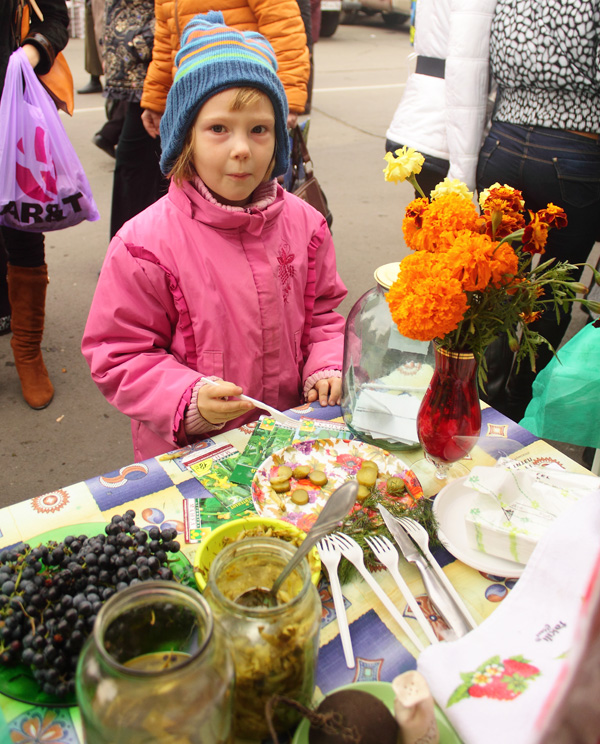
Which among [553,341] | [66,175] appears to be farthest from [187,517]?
[553,341]

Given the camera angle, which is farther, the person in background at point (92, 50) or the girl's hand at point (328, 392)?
the person in background at point (92, 50)

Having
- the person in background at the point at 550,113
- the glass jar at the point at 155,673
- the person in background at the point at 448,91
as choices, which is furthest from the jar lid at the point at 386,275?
the person in background at the point at 448,91

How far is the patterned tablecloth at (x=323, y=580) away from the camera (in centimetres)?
76

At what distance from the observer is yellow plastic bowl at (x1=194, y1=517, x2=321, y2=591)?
0.89 metres

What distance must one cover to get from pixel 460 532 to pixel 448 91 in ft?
6.54

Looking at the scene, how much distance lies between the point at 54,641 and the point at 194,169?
111 centimetres

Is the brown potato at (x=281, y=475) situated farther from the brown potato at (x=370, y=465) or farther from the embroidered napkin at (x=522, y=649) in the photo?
the embroidered napkin at (x=522, y=649)

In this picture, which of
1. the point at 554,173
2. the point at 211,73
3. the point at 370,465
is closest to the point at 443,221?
the point at 370,465

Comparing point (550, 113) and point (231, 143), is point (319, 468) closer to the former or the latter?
point (231, 143)

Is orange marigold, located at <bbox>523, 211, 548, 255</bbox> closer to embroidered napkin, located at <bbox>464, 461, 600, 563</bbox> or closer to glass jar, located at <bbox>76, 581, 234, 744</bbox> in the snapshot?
embroidered napkin, located at <bbox>464, 461, 600, 563</bbox>

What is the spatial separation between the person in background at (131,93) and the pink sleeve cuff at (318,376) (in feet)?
5.73

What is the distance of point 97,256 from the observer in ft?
14.1

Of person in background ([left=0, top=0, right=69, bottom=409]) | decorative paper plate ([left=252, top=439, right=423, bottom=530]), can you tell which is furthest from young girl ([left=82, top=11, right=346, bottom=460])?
person in background ([left=0, top=0, right=69, bottom=409])

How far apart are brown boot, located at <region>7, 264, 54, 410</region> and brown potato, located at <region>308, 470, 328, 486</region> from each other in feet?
6.37
